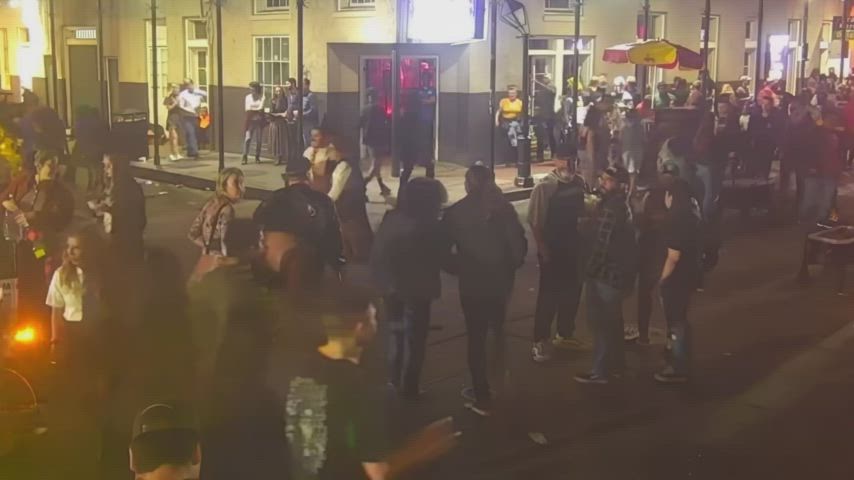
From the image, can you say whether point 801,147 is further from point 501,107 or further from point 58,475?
point 58,475

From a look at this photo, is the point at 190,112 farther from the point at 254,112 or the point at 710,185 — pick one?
the point at 710,185

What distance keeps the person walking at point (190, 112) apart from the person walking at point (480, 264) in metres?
16.4

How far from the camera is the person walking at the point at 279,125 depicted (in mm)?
22422

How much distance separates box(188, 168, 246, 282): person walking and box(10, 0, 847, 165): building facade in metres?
12.1

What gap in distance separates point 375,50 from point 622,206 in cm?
1514

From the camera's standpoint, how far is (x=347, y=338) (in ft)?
21.2

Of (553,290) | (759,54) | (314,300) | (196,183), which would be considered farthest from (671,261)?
(759,54)

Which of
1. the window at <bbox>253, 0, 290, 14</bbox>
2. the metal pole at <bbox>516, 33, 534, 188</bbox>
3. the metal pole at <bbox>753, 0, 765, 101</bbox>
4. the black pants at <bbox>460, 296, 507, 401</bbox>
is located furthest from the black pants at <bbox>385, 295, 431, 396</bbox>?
the metal pole at <bbox>753, 0, 765, 101</bbox>

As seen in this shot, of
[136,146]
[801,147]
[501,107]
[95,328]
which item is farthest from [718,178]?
[136,146]

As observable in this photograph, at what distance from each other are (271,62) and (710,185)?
38.5ft

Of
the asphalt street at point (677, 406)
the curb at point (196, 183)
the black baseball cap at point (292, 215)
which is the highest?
the black baseball cap at point (292, 215)

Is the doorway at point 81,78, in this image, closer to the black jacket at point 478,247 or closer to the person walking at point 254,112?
the person walking at point 254,112

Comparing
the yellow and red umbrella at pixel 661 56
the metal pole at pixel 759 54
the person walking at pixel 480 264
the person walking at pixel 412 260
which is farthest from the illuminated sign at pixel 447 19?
the person walking at pixel 412 260

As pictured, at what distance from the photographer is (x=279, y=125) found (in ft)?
74.6
